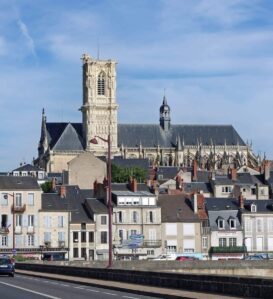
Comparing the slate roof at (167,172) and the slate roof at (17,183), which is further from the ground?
the slate roof at (167,172)

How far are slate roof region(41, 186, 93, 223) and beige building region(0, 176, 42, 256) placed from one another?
1.51m

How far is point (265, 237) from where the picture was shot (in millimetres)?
101375

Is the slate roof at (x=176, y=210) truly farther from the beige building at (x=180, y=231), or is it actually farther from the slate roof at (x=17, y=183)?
the slate roof at (x=17, y=183)


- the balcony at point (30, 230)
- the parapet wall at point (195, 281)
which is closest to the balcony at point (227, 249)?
the balcony at point (30, 230)

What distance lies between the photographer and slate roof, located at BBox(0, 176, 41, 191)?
3720 inches

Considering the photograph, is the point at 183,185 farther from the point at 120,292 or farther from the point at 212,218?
the point at 120,292

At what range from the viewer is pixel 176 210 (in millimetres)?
98688

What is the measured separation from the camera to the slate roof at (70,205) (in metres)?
95.5

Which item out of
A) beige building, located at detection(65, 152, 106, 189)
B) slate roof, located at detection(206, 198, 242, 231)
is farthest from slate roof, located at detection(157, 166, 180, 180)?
slate roof, located at detection(206, 198, 242, 231)

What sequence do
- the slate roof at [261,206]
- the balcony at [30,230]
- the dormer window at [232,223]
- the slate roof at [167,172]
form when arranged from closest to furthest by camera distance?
1. the balcony at [30,230]
2. the dormer window at [232,223]
3. the slate roof at [261,206]
4. the slate roof at [167,172]

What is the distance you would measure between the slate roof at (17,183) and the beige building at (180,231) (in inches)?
511

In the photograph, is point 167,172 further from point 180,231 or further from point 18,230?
point 18,230

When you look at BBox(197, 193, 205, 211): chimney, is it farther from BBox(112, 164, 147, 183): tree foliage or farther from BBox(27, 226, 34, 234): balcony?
BBox(112, 164, 147, 183): tree foliage

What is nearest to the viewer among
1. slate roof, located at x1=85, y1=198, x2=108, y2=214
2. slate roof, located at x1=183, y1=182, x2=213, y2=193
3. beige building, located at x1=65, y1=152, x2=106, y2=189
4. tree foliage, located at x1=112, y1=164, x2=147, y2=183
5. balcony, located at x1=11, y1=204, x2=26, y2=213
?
balcony, located at x1=11, y1=204, x2=26, y2=213
